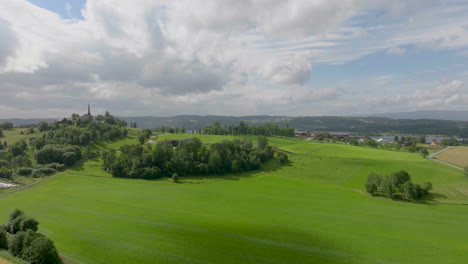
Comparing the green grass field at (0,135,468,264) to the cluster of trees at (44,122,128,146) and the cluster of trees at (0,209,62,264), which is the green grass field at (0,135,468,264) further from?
the cluster of trees at (44,122,128,146)

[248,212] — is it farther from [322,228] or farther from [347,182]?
[347,182]

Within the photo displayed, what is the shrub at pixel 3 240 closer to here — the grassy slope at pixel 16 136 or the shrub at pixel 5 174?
the shrub at pixel 5 174

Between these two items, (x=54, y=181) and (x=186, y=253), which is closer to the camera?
(x=186, y=253)

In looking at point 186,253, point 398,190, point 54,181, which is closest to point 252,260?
point 186,253

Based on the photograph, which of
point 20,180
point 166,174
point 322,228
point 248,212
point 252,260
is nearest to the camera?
point 252,260

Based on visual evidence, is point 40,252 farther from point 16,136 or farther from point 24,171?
point 16,136
